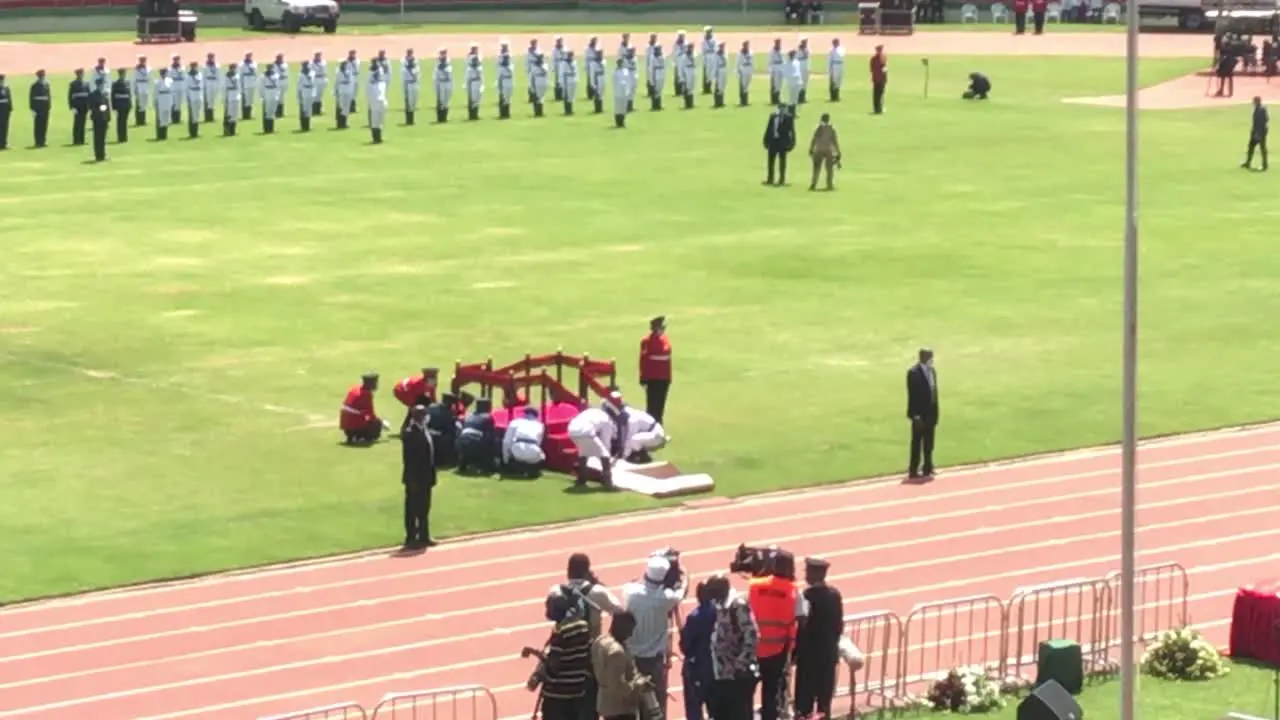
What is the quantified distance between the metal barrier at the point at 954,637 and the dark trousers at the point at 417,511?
4528 mm

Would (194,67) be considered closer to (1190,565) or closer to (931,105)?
(931,105)

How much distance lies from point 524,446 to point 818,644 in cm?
816

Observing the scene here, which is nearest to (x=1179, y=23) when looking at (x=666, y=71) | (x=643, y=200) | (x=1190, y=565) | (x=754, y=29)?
(x=754, y=29)

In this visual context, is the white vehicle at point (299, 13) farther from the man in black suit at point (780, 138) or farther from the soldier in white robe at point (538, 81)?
the man in black suit at point (780, 138)

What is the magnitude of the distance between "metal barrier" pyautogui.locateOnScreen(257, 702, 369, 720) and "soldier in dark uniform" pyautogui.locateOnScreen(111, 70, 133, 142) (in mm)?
35295

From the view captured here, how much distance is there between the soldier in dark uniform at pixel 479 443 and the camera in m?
25.0

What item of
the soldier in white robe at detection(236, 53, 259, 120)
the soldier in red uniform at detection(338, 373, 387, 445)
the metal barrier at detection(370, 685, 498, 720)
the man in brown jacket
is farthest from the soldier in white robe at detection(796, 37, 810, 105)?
the metal barrier at detection(370, 685, 498, 720)

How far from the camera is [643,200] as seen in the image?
43.7 m

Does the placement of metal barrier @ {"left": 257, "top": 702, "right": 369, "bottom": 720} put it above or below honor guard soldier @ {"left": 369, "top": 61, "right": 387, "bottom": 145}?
below

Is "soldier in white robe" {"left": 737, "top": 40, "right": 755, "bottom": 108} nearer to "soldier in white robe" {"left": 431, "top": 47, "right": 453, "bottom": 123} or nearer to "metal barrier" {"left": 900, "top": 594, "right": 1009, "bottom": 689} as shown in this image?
"soldier in white robe" {"left": 431, "top": 47, "right": 453, "bottom": 123}

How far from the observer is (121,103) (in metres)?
51.7

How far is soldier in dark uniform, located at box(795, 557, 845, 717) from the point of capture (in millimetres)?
16938

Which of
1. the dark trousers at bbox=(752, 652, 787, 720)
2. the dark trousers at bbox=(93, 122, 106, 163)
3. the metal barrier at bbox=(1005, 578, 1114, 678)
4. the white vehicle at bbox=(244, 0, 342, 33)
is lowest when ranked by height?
the metal barrier at bbox=(1005, 578, 1114, 678)

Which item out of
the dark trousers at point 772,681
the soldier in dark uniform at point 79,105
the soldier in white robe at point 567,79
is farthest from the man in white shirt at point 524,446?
the soldier in white robe at point 567,79
